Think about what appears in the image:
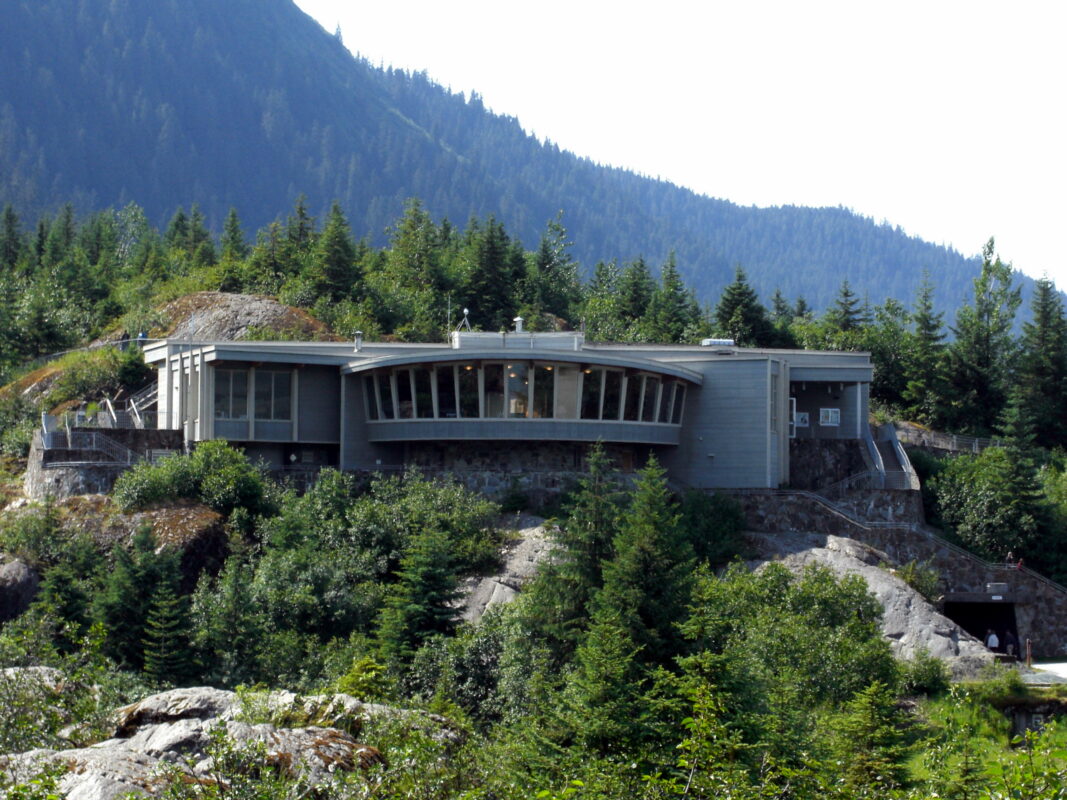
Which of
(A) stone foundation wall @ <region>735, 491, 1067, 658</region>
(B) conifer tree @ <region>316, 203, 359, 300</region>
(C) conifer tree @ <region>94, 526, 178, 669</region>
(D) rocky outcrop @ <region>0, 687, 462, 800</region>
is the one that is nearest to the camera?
(D) rocky outcrop @ <region>0, 687, 462, 800</region>

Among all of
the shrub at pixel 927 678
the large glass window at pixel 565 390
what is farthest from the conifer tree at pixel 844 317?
the shrub at pixel 927 678

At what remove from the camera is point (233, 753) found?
46.8 feet

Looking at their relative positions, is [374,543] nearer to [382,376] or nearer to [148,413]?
[382,376]

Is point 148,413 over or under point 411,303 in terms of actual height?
under

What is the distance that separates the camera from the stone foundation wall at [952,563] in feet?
133

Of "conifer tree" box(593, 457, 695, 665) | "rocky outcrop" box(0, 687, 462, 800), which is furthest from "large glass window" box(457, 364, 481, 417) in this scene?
"rocky outcrop" box(0, 687, 462, 800)

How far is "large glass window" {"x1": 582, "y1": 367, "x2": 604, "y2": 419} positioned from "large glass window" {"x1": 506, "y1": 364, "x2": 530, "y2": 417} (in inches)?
70.0

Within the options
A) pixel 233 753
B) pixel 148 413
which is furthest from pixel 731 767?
pixel 148 413

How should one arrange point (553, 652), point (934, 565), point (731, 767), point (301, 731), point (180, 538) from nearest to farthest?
1. point (731, 767)
2. point (301, 731)
3. point (553, 652)
4. point (180, 538)
5. point (934, 565)

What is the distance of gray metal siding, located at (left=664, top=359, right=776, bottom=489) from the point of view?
43750 mm

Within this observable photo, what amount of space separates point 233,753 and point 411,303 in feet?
179

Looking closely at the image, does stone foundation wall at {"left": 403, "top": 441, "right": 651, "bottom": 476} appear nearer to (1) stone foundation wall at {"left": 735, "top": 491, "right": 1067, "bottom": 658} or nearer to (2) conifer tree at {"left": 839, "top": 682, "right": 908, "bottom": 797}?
(1) stone foundation wall at {"left": 735, "top": 491, "right": 1067, "bottom": 658}

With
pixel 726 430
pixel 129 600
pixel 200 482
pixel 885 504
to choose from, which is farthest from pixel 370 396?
pixel 885 504

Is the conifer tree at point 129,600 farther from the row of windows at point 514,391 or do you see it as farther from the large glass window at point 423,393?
the row of windows at point 514,391
